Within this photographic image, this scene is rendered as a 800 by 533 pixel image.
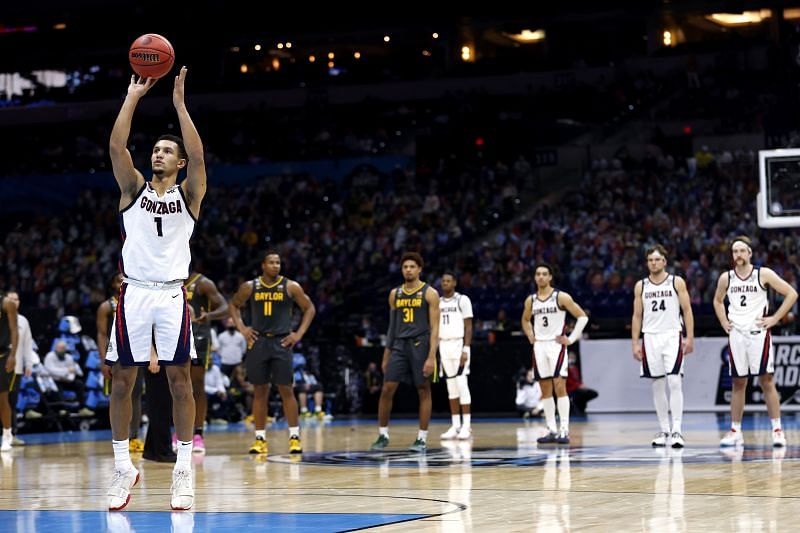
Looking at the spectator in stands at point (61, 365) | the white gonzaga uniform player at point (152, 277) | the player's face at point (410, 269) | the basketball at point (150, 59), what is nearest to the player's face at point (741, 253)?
the player's face at point (410, 269)

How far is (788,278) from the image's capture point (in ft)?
80.3

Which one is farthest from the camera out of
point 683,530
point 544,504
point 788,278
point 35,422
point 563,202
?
point 563,202

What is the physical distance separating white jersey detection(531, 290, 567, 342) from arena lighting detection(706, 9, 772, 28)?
75.4 ft

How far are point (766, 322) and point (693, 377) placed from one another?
9137mm

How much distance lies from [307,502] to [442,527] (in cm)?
176

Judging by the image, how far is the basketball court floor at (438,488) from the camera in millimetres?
7305

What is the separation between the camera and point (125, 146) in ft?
26.6

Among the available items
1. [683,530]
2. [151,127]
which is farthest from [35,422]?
[151,127]

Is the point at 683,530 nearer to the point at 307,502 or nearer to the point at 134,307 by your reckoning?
the point at 307,502

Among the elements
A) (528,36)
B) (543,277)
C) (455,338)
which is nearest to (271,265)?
(543,277)

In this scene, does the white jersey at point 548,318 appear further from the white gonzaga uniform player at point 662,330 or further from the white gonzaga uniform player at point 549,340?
the white gonzaga uniform player at point 662,330

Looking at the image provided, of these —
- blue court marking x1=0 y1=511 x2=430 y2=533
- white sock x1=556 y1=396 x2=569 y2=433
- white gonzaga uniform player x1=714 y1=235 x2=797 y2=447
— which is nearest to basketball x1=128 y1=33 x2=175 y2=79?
blue court marking x1=0 y1=511 x2=430 y2=533

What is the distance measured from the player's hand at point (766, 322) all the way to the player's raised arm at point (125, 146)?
7.99 m

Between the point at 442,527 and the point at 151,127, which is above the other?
the point at 151,127
